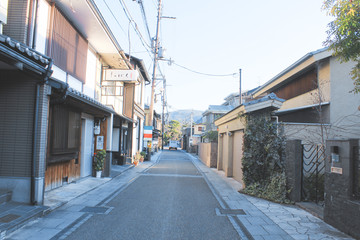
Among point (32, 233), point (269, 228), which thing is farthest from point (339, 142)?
point (32, 233)

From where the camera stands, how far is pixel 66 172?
9.06 m

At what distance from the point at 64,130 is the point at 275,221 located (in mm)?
6712

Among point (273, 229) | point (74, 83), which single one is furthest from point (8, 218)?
point (74, 83)

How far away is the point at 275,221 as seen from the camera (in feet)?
18.2

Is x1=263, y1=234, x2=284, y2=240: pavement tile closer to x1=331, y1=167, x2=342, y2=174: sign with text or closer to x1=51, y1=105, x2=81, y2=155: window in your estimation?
x1=331, y1=167, x2=342, y2=174: sign with text

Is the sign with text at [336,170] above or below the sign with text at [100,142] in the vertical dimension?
below

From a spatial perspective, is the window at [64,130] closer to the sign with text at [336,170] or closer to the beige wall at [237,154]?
the beige wall at [237,154]

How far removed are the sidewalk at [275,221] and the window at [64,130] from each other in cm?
524

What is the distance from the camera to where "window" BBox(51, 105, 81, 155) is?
7.62 m

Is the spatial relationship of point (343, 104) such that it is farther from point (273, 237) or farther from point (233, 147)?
point (273, 237)

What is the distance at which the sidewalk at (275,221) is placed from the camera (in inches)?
185

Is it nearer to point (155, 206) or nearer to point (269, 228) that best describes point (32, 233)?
point (155, 206)

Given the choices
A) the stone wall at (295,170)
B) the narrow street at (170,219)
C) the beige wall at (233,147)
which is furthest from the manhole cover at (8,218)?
the beige wall at (233,147)

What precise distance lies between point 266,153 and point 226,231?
3855 mm
